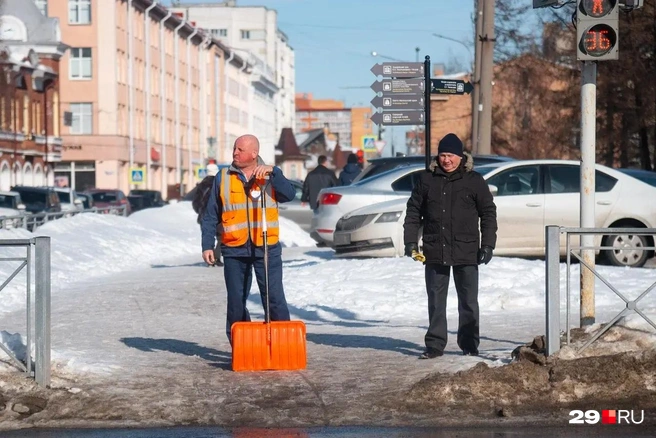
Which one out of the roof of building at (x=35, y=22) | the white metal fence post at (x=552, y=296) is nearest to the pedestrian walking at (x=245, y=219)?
the white metal fence post at (x=552, y=296)

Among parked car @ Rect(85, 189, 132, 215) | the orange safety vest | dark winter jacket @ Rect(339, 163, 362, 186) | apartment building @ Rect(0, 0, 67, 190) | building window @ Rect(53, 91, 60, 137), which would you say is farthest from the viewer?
building window @ Rect(53, 91, 60, 137)

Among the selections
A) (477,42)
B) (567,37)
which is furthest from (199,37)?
(477,42)

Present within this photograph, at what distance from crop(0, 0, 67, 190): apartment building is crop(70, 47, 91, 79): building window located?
2.56 metres

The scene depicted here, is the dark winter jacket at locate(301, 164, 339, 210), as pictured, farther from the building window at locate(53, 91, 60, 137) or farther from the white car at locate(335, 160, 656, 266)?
the building window at locate(53, 91, 60, 137)

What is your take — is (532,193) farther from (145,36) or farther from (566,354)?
(145,36)

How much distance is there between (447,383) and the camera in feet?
27.0

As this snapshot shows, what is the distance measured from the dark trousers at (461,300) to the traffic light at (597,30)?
5.90ft

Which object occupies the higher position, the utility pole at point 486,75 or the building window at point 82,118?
the building window at point 82,118

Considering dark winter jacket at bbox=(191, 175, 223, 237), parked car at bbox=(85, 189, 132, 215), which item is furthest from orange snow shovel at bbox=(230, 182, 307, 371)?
parked car at bbox=(85, 189, 132, 215)

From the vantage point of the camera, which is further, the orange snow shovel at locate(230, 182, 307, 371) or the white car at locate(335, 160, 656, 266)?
the white car at locate(335, 160, 656, 266)

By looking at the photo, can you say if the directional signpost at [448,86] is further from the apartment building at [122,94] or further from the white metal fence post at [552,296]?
the apartment building at [122,94]

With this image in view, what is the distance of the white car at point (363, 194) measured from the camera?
19.5 meters

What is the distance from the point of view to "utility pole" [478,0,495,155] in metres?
23.9

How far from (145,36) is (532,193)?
61943 mm
